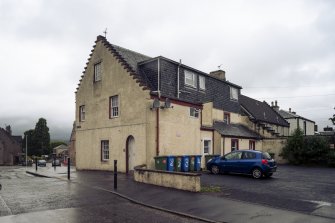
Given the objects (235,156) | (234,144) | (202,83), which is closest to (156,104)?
(235,156)

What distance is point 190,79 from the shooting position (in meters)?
25.9

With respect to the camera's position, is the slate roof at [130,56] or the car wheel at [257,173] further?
the slate roof at [130,56]

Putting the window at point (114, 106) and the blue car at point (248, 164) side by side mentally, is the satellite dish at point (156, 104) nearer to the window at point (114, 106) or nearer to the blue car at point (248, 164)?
the window at point (114, 106)

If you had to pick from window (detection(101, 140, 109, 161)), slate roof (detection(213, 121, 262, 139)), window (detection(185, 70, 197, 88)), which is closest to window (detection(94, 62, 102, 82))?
window (detection(101, 140, 109, 161))

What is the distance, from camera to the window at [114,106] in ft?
75.7

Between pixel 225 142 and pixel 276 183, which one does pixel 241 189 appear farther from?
pixel 225 142

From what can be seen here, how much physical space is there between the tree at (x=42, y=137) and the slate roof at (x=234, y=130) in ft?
230

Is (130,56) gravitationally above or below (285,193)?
above

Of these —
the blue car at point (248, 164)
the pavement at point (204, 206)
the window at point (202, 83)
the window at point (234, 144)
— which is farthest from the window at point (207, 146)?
the pavement at point (204, 206)

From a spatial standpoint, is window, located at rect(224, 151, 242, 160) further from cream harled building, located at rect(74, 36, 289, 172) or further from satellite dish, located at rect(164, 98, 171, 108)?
satellite dish, located at rect(164, 98, 171, 108)

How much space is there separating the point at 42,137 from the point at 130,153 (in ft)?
246

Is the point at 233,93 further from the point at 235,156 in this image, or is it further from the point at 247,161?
the point at 247,161

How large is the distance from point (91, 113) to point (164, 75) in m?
7.08

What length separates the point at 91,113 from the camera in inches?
1011
